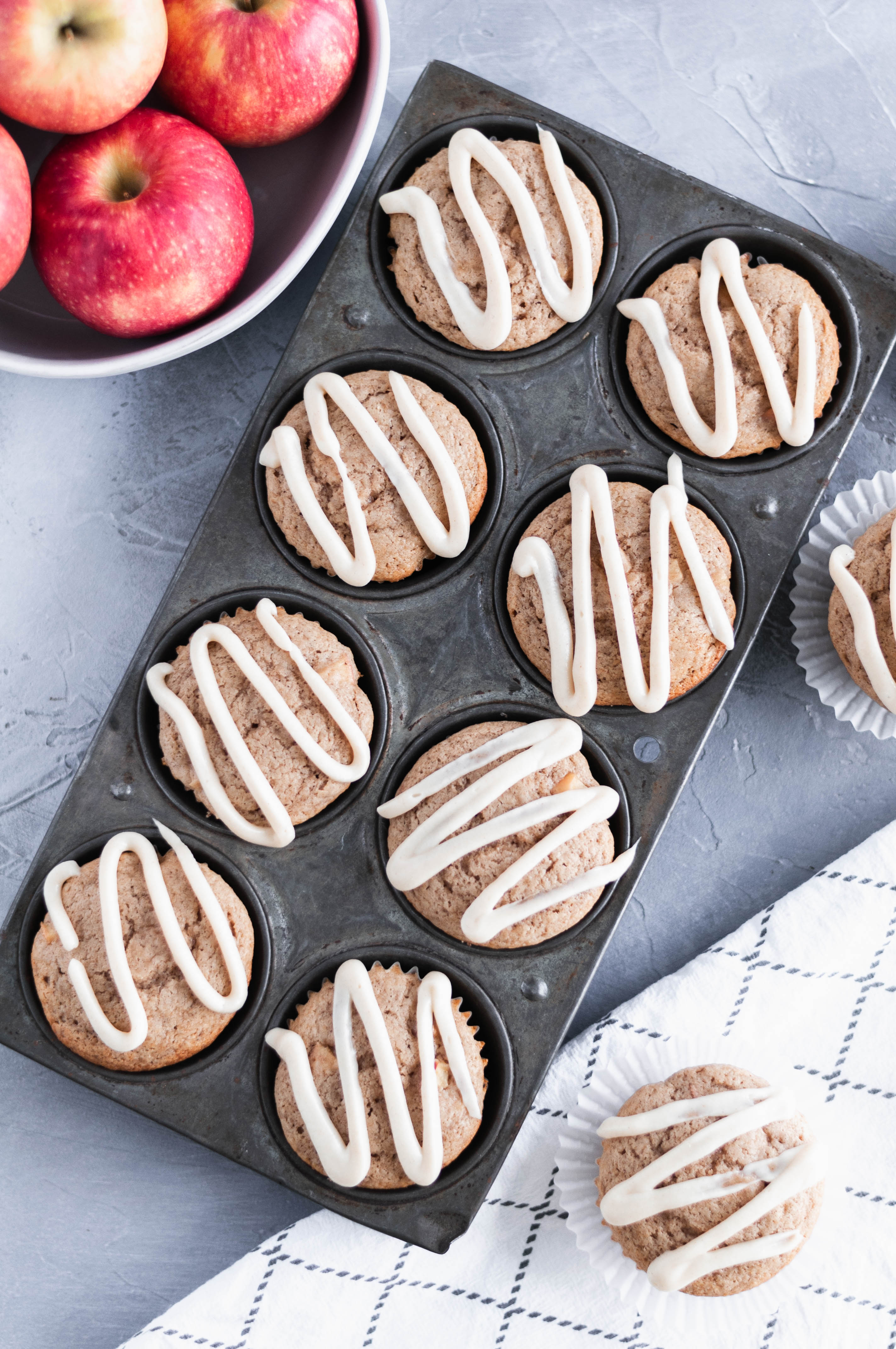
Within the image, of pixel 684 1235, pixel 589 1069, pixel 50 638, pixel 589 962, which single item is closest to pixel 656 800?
pixel 589 962

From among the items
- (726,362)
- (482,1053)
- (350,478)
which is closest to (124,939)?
(482,1053)

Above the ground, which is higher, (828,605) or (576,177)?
(576,177)

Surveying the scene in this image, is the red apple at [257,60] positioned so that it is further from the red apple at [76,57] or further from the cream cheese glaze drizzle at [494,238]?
the cream cheese glaze drizzle at [494,238]

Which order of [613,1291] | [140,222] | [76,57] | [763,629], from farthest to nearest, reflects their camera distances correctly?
[763,629], [613,1291], [140,222], [76,57]

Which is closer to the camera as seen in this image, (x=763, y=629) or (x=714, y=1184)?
(x=714, y=1184)

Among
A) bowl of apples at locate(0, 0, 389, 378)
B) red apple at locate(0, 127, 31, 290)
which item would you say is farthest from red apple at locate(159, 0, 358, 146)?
red apple at locate(0, 127, 31, 290)

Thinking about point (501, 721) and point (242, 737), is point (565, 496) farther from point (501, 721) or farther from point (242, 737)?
point (242, 737)

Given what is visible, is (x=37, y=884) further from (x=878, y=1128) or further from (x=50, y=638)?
(x=878, y=1128)
